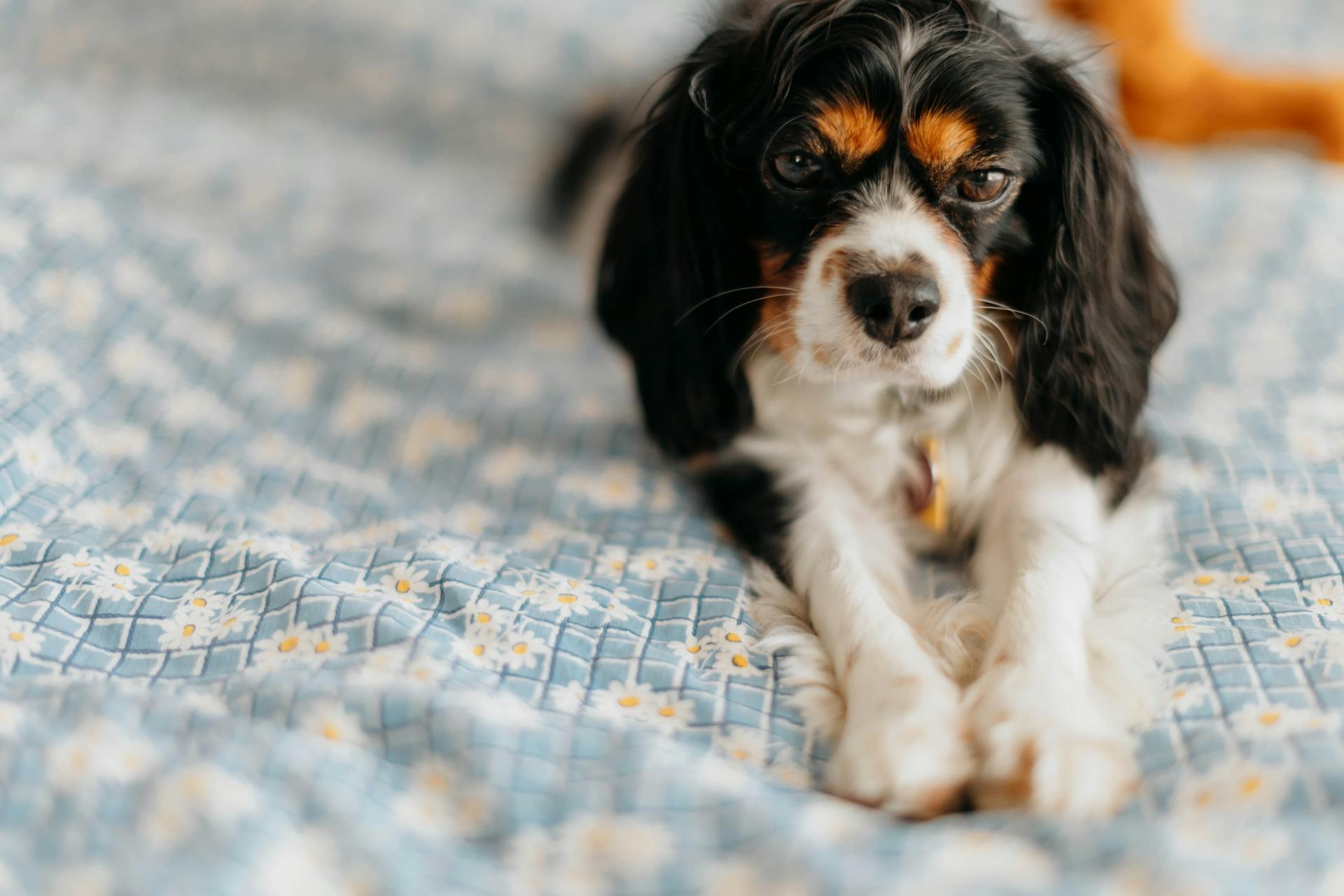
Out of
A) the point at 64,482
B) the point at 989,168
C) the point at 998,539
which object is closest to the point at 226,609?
the point at 64,482

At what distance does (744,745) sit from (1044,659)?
407 millimetres

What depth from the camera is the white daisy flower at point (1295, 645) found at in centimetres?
143

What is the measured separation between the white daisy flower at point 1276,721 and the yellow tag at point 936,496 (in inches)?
24.6

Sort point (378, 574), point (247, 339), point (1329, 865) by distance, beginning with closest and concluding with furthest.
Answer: point (1329, 865) < point (378, 574) < point (247, 339)

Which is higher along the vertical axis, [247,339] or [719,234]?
[719,234]

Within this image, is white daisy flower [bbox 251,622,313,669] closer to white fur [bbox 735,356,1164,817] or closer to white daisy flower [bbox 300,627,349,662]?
white daisy flower [bbox 300,627,349,662]

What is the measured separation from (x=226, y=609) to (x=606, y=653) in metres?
0.55

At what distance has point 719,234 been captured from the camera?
72.1 inches

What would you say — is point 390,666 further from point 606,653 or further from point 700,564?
point 700,564

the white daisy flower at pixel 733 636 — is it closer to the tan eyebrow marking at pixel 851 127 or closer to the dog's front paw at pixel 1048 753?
the dog's front paw at pixel 1048 753

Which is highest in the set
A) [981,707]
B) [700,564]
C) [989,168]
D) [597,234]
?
[989,168]

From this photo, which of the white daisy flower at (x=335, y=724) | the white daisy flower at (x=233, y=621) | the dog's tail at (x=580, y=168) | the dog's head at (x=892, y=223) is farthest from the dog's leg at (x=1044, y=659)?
the dog's tail at (x=580, y=168)

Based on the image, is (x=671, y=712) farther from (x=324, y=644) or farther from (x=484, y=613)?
(x=324, y=644)

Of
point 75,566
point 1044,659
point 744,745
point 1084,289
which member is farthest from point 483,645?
point 1084,289
